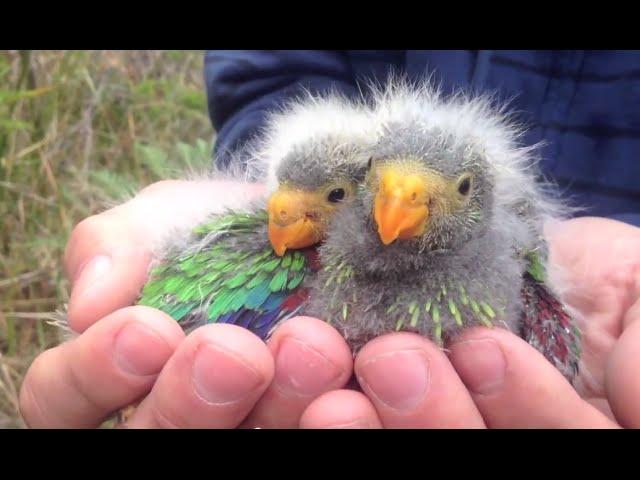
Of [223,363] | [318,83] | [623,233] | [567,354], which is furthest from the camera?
[318,83]

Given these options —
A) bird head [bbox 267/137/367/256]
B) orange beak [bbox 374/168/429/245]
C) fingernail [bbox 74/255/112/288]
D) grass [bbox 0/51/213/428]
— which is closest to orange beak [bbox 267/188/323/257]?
bird head [bbox 267/137/367/256]

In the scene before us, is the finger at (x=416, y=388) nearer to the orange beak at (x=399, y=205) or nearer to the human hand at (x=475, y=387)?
the human hand at (x=475, y=387)

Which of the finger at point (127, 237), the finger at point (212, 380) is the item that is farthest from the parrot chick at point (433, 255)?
the finger at point (127, 237)

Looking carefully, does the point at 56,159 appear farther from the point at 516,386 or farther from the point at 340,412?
the point at 516,386

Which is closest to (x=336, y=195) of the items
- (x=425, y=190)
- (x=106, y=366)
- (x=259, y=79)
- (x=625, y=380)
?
(x=425, y=190)
